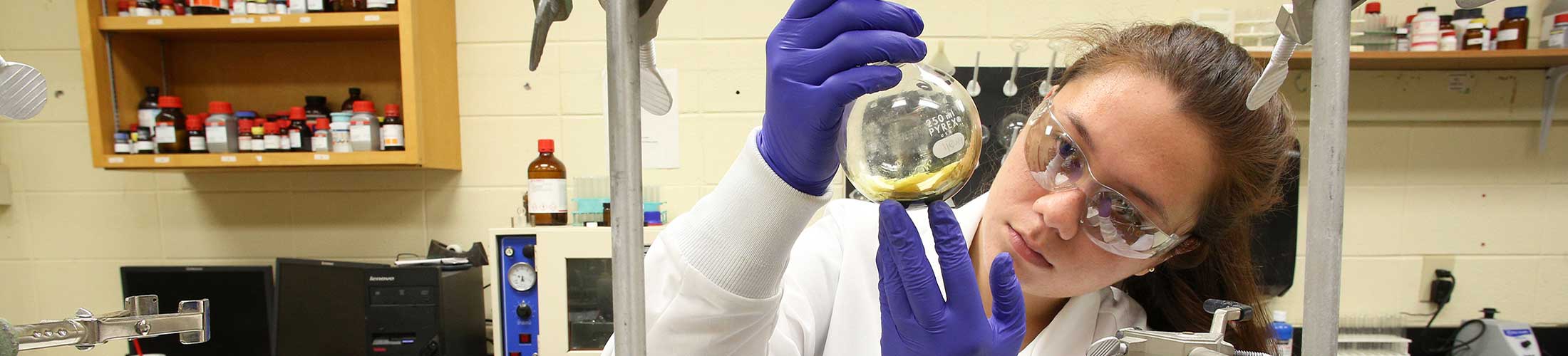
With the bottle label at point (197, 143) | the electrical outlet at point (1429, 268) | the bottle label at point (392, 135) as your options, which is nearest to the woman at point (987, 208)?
the bottle label at point (392, 135)

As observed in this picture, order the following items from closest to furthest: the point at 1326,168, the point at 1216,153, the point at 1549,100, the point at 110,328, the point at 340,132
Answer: the point at 1326,168
the point at 110,328
the point at 1216,153
the point at 340,132
the point at 1549,100

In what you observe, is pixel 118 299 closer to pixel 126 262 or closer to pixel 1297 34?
pixel 126 262

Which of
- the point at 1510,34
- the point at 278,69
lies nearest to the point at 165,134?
the point at 278,69

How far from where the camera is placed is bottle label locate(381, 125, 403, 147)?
1752mm

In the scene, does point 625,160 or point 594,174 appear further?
point 594,174

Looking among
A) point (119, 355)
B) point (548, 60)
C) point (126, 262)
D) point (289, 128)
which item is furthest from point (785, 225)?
point (119, 355)

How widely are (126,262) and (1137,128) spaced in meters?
2.79

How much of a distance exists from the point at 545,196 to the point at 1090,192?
1.29m

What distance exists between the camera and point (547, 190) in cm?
168

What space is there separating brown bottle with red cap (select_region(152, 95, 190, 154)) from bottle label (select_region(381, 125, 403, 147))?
54cm

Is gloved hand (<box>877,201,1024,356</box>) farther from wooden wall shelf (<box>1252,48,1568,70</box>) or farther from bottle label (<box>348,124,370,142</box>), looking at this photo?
bottle label (<box>348,124,370,142</box>)

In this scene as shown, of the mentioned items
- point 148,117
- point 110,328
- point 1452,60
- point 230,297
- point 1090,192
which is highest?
point 1452,60

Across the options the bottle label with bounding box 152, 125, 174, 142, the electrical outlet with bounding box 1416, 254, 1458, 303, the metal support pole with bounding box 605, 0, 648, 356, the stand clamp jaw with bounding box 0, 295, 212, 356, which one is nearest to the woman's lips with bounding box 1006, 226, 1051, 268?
the metal support pole with bounding box 605, 0, 648, 356

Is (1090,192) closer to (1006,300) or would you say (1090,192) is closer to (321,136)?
(1006,300)
